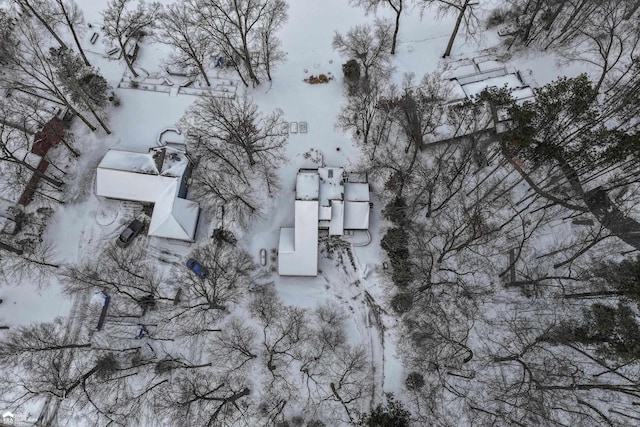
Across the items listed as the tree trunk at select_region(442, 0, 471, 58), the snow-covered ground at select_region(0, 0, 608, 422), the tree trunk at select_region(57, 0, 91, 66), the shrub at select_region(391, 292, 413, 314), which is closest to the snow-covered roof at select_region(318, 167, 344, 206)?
the snow-covered ground at select_region(0, 0, 608, 422)

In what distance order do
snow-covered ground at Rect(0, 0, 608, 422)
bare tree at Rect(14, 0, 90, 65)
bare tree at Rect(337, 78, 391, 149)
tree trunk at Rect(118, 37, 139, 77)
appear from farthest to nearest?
1. bare tree at Rect(14, 0, 90, 65)
2. tree trunk at Rect(118, 37, 139, 77)
3. bare tree at Rect(337, 78, 391, 149)
4. snow-covered ground at Rect(0, 0, 608, 422)

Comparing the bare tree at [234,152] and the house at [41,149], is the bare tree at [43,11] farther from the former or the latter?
the bare tree at [234,152]

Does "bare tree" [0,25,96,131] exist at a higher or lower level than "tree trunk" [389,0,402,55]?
lower

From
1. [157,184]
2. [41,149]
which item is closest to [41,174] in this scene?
[41,149]

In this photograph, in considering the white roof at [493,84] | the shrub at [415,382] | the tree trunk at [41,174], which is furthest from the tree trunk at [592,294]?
the tree trunk at [41,174]

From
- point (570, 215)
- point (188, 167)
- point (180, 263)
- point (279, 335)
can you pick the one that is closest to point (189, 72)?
point (188, 167)

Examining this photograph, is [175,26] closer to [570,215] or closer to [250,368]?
[250,368]

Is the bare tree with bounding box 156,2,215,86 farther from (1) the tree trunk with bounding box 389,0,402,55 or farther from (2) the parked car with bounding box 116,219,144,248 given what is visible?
(1) the tree trunk with bounding box 389,0,402,55
